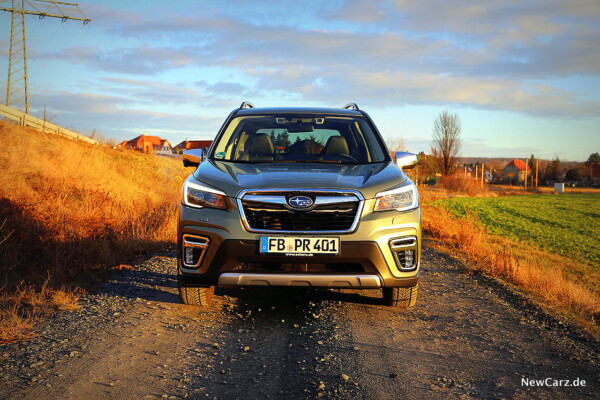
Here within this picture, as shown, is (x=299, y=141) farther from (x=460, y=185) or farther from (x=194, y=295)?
(x=460, y=185)

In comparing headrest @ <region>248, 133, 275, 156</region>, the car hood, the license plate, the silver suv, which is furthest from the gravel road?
headrest @ <region>248, 133, 275, 156</region>

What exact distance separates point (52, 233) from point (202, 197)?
4.73m

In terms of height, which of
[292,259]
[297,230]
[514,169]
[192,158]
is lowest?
[292,259]

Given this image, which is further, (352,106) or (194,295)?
(352,106)

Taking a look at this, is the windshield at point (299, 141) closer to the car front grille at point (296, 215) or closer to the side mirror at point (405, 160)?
the side mirror at point (405, 160)

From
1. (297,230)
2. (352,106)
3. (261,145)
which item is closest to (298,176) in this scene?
(297,230)

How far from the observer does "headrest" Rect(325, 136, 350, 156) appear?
17.0 feet

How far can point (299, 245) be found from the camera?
3.81m

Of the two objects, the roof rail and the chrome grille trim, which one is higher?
the roof rail

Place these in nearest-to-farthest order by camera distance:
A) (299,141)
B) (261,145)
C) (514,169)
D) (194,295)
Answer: (194,295), (261,145), (299,141), (514,169)

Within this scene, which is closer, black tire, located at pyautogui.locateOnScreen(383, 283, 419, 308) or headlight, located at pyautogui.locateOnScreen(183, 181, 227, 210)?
headlight, located at pyautogui.locateOnScreen(183, 181, 227, 210)

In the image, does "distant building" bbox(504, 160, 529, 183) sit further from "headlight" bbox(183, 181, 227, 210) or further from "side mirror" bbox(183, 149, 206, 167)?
"headlight" bbox(183, 181, 227, 210)

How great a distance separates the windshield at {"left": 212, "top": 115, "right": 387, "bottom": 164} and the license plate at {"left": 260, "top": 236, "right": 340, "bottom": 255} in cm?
128

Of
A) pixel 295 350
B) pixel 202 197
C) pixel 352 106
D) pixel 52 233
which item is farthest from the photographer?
pixel 52 233
